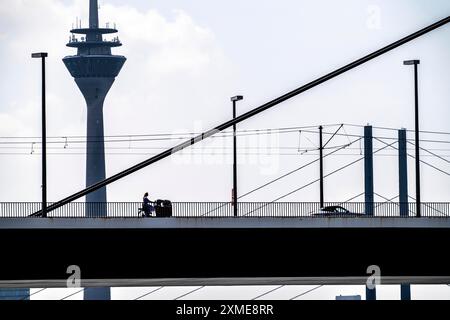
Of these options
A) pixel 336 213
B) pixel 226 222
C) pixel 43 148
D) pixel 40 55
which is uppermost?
pixel 40 55

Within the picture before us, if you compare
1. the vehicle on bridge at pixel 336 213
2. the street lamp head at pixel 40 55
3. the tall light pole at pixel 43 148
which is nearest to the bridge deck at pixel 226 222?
the tall light pole at pixel 43 148

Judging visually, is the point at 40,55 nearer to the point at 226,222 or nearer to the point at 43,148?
the point at 43,148

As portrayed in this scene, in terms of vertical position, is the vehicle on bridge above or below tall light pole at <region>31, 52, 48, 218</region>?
below

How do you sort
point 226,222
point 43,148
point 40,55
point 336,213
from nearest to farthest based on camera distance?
point 226,222 → point 43,148 → point 40,55 → point 336,213

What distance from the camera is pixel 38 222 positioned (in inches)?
2372

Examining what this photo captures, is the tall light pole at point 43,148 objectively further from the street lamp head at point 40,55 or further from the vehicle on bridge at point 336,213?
the vehicle on bridge at point 336,213

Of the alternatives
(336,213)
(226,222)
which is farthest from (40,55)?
(336,213)

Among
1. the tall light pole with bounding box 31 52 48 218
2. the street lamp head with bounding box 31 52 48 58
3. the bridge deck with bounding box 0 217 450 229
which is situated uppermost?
the street lamp head with bounding box 31 52 48 58

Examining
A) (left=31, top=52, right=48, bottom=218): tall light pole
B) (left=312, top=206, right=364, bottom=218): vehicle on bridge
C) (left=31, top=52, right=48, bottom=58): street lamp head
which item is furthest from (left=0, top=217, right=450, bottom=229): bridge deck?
(left=31, top=52, right=48, bottom=58): street lamp head

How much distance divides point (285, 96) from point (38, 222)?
77.0ft

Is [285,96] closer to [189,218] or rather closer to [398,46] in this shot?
[398,46]

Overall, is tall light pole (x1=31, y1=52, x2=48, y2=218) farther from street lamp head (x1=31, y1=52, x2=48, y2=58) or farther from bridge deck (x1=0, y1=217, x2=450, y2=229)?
bridge deck (x1=0, y1=217, x2=450, y2=229)

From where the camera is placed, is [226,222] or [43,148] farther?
[43,148]
